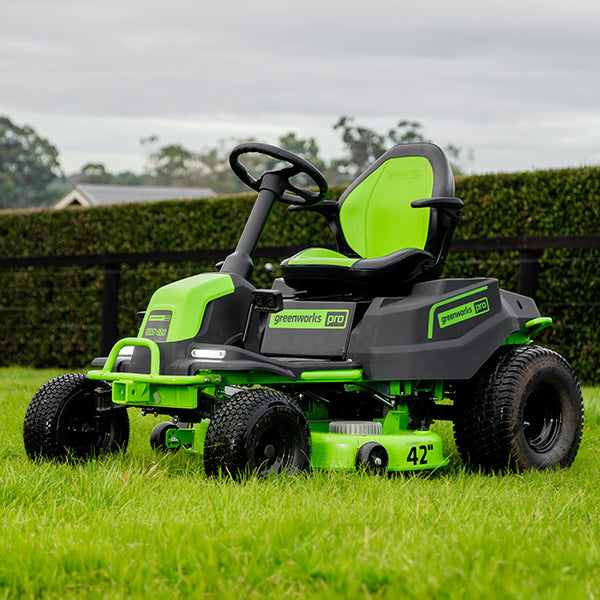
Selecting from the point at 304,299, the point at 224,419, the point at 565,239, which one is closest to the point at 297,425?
the point at 224,419

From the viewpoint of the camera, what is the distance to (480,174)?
7945 mm

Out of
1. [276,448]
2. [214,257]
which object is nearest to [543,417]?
[276,448]

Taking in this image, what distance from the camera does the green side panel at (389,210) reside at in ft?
13.8

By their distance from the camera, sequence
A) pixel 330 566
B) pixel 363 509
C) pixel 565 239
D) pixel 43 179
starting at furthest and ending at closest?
pixel 43 179 < pixel 565 239 < pixel 363 509 < pixel 330 566

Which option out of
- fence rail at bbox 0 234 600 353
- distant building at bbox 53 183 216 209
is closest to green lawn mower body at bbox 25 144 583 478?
fence rail at bbox 0 234 600 353

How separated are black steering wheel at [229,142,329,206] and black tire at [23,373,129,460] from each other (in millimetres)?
1151

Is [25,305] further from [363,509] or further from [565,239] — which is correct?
[363,509]

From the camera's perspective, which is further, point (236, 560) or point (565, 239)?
point (565, 239)

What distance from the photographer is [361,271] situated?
3824 millimetres

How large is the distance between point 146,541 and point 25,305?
8814mm

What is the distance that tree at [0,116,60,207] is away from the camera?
51.9 metres

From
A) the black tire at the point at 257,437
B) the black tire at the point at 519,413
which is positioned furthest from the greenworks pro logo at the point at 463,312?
the black tire at the point at 257,437

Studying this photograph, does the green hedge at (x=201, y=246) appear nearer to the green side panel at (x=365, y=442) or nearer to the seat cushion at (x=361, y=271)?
the seat cushion at (x=361, y=271)

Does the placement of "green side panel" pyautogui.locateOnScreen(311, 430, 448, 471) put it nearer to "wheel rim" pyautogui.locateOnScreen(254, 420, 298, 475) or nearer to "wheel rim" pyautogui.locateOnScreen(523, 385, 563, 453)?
"wheel rim" pyautogui.locateOnScreen(254, 420, 298, 475)
